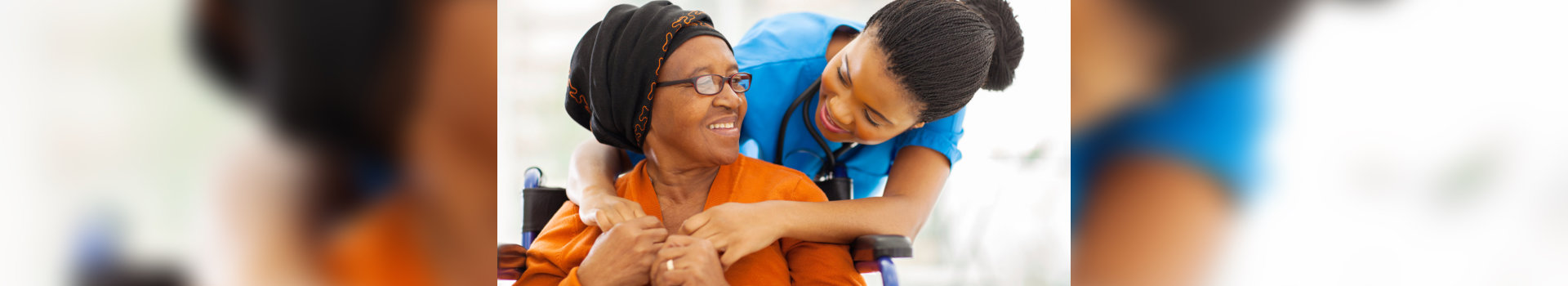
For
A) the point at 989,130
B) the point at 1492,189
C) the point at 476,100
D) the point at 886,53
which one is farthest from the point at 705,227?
the point at 989,130

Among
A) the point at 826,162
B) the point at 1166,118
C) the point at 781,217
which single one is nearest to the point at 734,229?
the point at 781,217

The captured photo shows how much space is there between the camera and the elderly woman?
4.29 feet

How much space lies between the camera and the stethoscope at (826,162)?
6.10 feet

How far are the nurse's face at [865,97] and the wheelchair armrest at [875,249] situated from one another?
8.7 inches

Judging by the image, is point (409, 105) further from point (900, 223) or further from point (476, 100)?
point (900, 223)

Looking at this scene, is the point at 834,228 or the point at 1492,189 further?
the point at 834,228

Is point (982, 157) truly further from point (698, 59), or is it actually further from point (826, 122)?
point (698, 59)

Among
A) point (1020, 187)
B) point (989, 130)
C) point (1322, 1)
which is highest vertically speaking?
point (1322, 1)

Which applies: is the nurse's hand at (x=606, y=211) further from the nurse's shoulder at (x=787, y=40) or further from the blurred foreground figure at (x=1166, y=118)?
the blurred foreground figure at (x=1166, y=118)

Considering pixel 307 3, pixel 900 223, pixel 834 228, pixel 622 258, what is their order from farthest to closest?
pixel 900 223, pixel 834 228, pixel 622 258, pixel 307 3

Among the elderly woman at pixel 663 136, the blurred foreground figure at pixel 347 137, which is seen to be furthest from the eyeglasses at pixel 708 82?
the blurred foreground figure at pixel 347 137

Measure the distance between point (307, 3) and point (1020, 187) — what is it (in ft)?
12.4

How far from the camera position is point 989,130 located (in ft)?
12.6

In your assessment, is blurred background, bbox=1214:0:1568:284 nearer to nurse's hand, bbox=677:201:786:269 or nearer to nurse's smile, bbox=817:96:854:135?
nurse's hand, bbox=677:201:786:269
